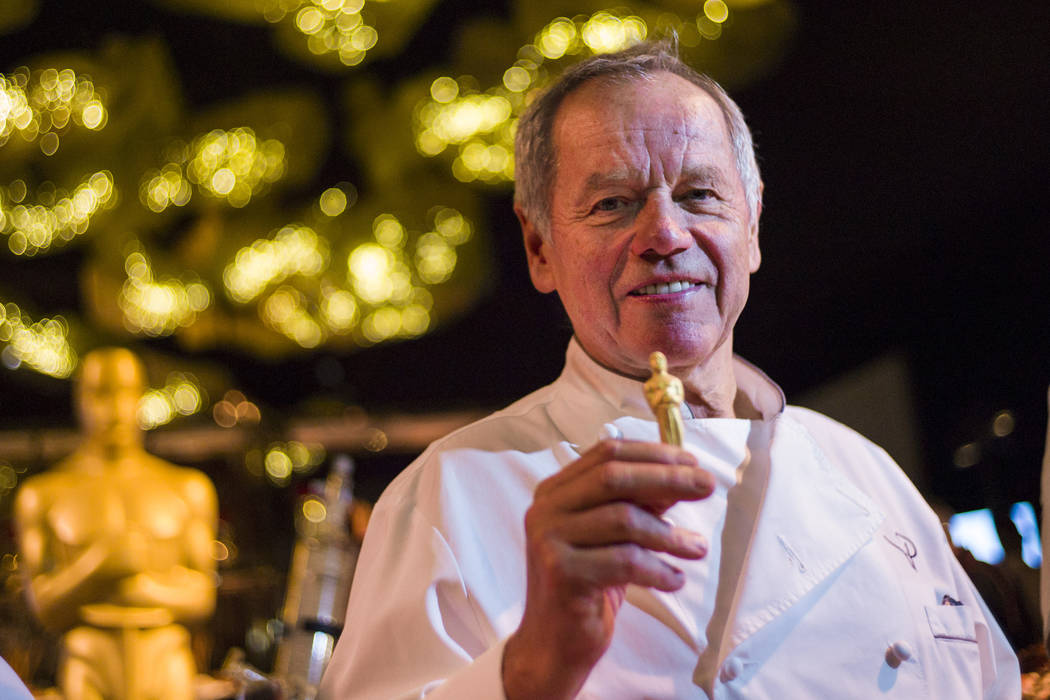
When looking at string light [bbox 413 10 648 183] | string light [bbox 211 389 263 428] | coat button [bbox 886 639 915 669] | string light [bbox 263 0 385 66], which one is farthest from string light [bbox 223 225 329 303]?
coat button [bbox 886 639 915 669]

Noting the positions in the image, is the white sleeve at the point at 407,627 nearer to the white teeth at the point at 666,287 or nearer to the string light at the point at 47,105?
the white teeth at the point at 666,287

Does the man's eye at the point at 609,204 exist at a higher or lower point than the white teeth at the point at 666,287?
higher

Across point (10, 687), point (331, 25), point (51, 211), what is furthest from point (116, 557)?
point (51, 211)

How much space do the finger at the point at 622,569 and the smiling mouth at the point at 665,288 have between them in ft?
1.27

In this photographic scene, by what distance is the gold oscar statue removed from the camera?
9.56ft

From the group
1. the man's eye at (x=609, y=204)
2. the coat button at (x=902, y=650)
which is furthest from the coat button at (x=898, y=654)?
the man's eye at (x=609, y=204)

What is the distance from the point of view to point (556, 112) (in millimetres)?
1197

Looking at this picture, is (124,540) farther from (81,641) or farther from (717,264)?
(717,264)

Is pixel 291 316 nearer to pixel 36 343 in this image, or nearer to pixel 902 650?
pixel 36 343

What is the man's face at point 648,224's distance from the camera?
107 centimetres

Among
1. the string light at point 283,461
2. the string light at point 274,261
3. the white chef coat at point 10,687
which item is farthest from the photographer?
the string light at point 274,261

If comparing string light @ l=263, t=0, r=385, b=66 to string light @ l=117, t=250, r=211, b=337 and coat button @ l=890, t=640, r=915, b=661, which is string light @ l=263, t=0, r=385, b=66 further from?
coat button @ l=890, t=640, r=915, b=661

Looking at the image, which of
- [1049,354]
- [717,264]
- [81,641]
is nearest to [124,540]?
[81,641]

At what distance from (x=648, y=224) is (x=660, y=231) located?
0.02m
